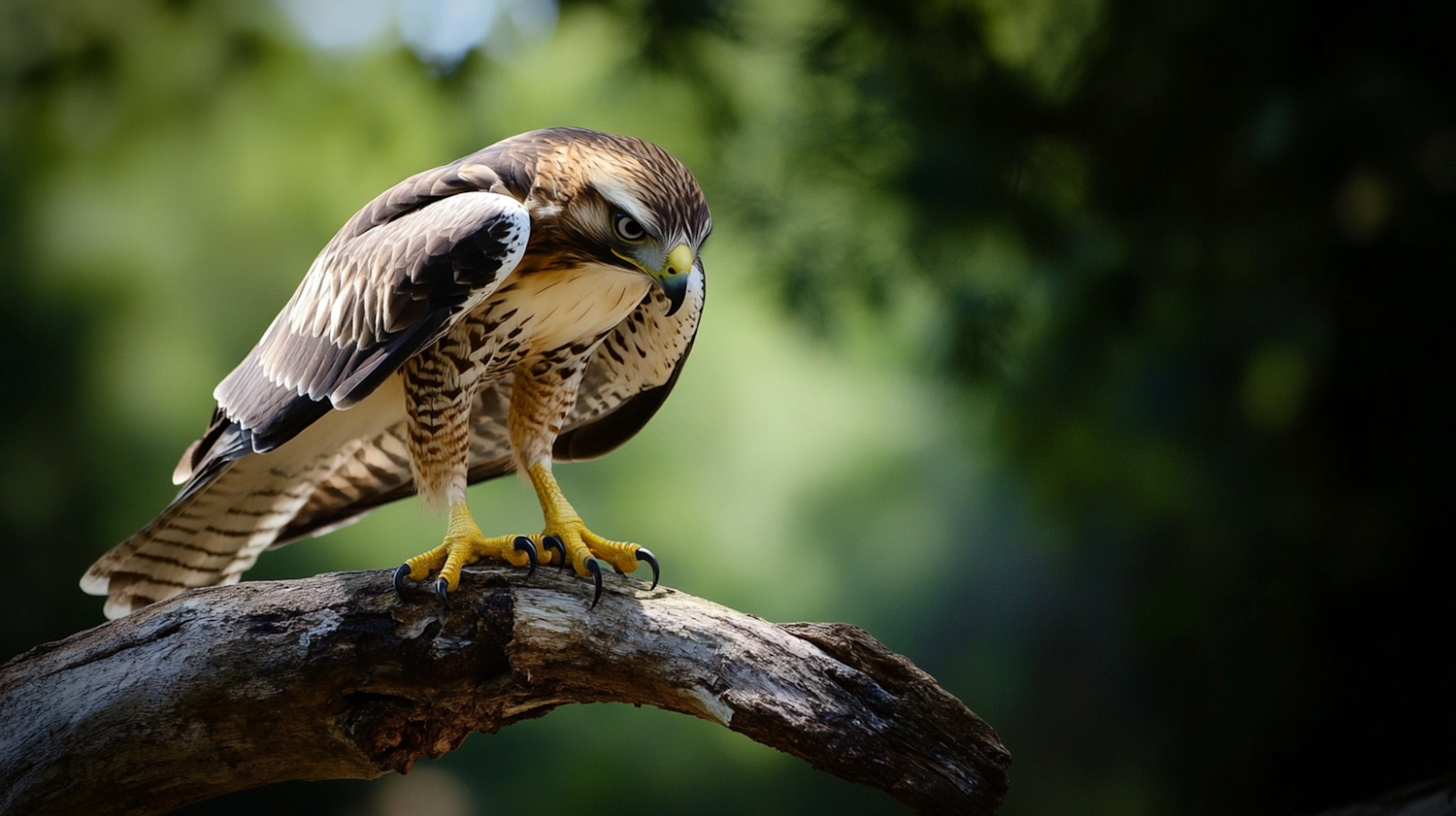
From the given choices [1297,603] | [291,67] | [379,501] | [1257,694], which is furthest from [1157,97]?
[291,67]

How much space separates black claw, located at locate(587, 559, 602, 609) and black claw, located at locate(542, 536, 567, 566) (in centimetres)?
9

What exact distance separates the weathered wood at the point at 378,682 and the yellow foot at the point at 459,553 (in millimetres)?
40

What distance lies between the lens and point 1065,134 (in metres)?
3.40

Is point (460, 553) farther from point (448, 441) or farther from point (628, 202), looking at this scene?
point (628, 202)

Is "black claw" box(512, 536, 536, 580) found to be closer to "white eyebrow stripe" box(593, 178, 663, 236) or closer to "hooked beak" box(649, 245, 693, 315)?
"hooked beak" box(649, 245, 693, 315)

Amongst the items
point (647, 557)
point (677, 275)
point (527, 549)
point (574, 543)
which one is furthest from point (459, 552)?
point (677, 275)

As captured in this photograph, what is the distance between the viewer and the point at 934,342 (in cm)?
394

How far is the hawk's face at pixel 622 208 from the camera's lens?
1.93 meters

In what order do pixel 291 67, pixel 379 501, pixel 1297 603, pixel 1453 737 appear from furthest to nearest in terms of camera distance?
1. pixel 291 67
2. pixel 1297 603
3. pixel 1453 737
4. pixel 379 501

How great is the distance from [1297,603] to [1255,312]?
109cm

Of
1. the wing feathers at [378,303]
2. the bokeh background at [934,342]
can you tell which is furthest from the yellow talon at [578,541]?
the bokeh background at [934,342]

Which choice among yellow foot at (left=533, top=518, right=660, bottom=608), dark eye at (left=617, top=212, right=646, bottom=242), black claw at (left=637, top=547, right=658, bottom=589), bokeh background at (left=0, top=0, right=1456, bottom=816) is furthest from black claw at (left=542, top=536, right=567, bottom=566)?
bokeh background at (left=0, top=0, right=1456, bottom=816)

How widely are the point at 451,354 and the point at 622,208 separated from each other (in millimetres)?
496

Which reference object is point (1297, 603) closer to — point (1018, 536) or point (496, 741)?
point (1018, 536)
